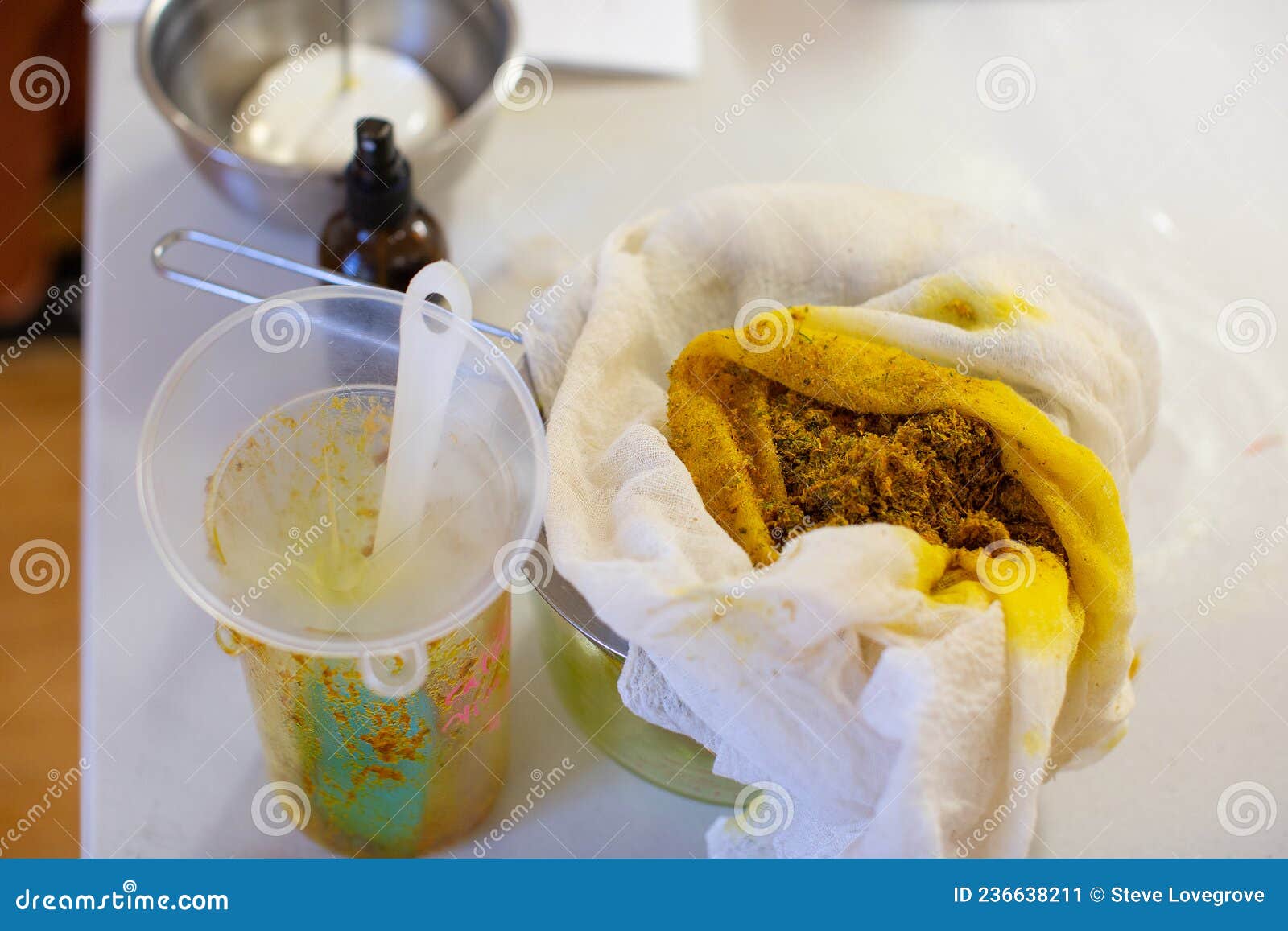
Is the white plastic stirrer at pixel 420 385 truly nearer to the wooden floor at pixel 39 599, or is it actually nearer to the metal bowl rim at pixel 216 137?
the metal bowl rim at pixel 216 137

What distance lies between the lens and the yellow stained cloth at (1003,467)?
494 millimetres

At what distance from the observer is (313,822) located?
2.01ft

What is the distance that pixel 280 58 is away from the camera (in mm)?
877

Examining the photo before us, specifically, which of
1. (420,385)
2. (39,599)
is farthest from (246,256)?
(39,599)

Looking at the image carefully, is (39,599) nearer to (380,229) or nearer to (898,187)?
(380,229)

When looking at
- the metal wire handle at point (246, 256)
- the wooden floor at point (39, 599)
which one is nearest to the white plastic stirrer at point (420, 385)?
the metal wire handle at point (246, 256)

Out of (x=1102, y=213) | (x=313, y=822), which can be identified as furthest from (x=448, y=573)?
(x=1102, y=213)

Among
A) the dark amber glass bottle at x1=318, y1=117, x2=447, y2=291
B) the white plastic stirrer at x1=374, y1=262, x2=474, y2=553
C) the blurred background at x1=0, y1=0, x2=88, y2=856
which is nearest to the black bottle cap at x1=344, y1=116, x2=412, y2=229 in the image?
the dark amber glass bottle at x1=318, y1=117, x2=447, y2=291

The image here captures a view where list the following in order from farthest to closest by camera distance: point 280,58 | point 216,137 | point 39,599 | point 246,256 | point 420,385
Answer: point 39,599 < point 280,58 < point 216,137 < point 246,256 < point 420,385

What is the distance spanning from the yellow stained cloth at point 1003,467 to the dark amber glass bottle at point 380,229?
257 mm

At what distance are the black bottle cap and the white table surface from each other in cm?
12

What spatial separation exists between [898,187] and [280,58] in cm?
50

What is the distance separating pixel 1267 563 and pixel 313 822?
62cm

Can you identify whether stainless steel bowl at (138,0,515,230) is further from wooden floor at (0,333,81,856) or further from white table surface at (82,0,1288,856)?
wooden floor at (0,333,81,856)
